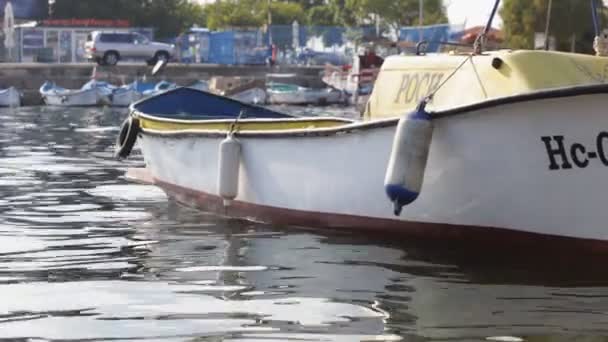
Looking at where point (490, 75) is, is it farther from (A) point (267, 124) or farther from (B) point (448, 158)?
(A) point (267, 124)

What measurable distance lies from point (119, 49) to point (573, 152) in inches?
2304

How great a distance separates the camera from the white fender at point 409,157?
10.2 metres

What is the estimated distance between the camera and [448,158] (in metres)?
10.5

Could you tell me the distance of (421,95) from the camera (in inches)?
490

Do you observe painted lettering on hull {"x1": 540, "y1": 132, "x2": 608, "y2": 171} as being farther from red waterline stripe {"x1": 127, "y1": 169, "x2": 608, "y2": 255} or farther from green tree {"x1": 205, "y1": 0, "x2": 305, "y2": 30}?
green tree {"x1": 205, "y1": 0, "x2": 305, "y2": 30}

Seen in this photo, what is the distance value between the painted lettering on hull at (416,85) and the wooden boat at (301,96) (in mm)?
43801

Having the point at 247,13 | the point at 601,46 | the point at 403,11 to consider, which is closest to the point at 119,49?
the point at 403,11

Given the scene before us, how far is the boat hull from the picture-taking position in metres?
9.97

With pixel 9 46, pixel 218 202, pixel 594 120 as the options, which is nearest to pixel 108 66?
pixel 9 46

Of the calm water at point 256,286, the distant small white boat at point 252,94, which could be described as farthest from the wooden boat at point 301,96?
the calm water at point 256,286

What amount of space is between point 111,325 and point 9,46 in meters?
65.1

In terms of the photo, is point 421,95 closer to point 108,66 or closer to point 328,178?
point 328,178

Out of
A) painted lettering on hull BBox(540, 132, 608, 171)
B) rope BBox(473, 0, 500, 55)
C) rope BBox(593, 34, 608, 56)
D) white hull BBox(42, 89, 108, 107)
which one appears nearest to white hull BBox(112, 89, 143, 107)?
white hull BBox(42, 89, 108, 107)

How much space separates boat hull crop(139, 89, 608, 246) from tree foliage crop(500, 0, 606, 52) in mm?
34058
